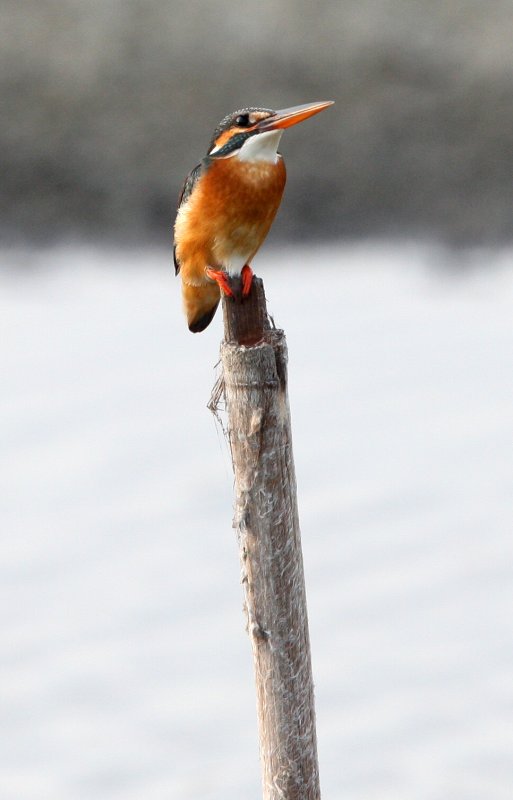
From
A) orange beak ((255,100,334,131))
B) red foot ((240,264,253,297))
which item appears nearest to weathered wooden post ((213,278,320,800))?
red foot ((240,264,253,297))

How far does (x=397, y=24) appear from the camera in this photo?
5.31 meters

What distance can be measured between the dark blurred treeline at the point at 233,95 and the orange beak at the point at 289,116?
2848 mm

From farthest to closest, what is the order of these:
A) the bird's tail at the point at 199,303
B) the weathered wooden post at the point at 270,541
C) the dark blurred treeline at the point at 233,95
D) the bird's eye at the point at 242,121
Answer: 1. the dark blurred treeline at the point at 233,95
2. the bird's tail at the point at 199,303
3. the bird's eye at the point at 242,121
4. the weathered wooden post at the point at 270,541

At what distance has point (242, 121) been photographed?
2.32 meters

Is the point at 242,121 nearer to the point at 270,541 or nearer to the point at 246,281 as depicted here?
the point at 246,281

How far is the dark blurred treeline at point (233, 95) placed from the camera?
5227 millimetres

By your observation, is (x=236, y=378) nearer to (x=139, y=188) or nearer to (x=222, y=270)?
(x=222, y=270)

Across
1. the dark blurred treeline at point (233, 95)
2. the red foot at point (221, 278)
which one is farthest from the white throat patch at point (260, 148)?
the dark blurred treeline at point (233, 95)

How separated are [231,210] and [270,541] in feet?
1.93

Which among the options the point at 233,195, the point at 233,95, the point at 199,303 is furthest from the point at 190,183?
the point at 233,95

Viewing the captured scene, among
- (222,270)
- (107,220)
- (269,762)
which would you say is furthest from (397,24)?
(269,762)

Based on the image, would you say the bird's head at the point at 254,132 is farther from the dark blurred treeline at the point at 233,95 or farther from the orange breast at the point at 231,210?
the dark blurred treeline at the point at 233,95

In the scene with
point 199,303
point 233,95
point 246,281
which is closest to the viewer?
point 246,281

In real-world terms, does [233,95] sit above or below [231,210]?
above
